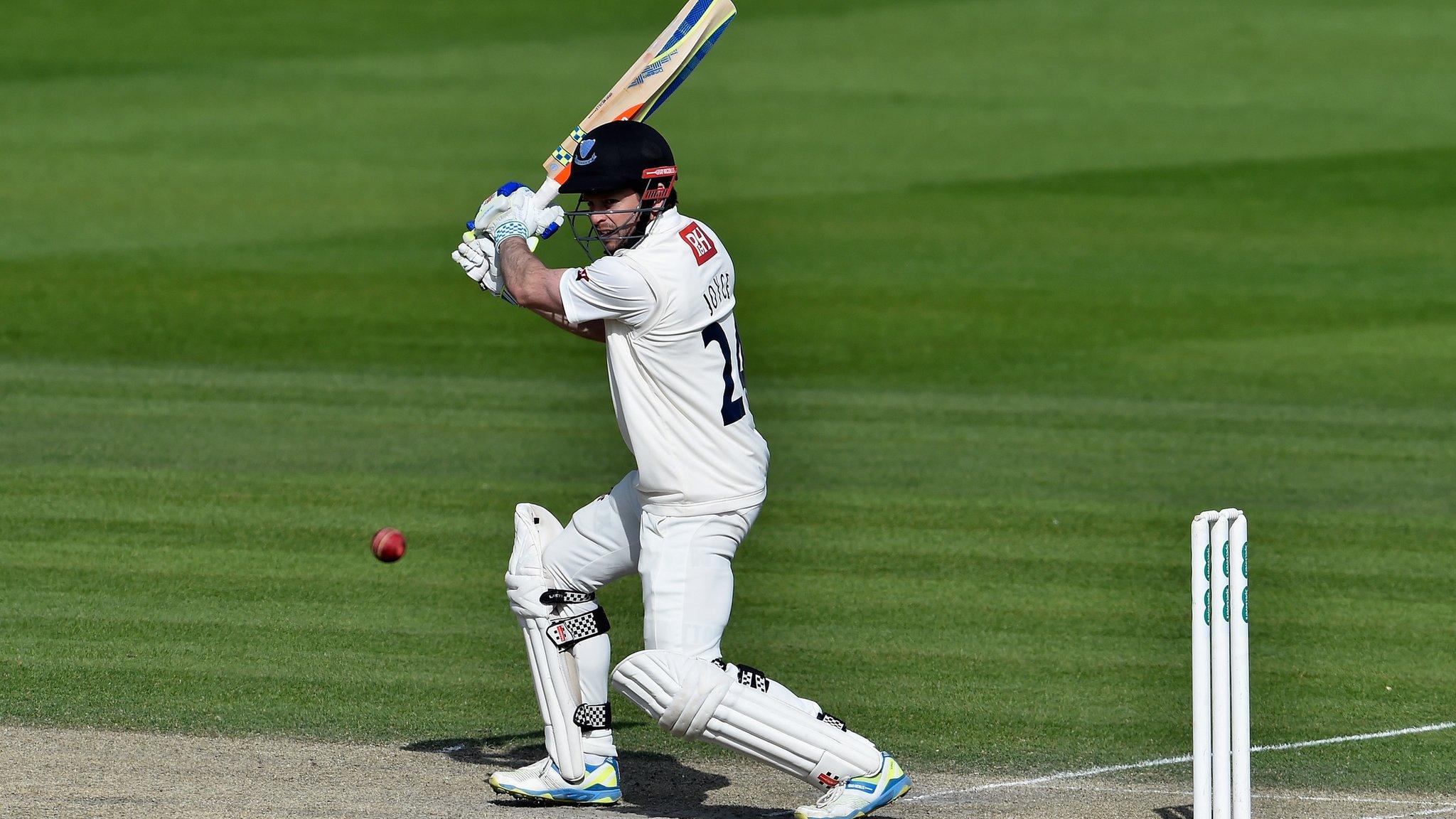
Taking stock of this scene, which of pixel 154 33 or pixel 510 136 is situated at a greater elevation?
pixel 154 33

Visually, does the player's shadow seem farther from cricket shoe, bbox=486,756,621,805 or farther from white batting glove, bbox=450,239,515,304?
white batting glove, bbox=450,239,515,304

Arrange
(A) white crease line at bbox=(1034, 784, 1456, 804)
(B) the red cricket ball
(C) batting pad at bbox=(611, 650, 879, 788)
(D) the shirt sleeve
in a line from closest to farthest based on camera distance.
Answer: (C) batting pad at bbox=(611, 650, 879, 788)
(D) the shirt sleeve
(A) white crease line at bbox=(1034, 784, 1456, 804)
(B) the red cricket ball


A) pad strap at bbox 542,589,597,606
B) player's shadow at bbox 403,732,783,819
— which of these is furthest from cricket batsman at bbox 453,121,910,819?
player's shadow at bbox 403,732,783,819

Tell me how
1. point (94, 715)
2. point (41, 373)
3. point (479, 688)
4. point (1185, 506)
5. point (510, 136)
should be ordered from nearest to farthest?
point (94, 715)
point (479, 688)
point (1185, 506)
point (41, 373)
point (510, 136)

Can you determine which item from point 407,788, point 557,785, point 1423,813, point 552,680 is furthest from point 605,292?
point 1423,813

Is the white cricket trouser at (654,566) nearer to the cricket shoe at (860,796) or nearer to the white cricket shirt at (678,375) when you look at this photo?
the white cricket shirt at (678,375)

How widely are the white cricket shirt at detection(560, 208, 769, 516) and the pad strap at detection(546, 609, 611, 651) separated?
565mm

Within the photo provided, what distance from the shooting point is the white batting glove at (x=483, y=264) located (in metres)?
6.77

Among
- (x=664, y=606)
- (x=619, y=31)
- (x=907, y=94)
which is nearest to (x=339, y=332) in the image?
(x=664, y=606)

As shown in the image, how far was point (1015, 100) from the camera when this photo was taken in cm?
3566

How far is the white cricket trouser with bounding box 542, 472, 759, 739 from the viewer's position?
253 inches

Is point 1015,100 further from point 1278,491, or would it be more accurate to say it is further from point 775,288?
point 1278,491

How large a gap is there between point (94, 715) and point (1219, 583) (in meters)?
4.28

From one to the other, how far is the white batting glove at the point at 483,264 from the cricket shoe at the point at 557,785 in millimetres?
1611
